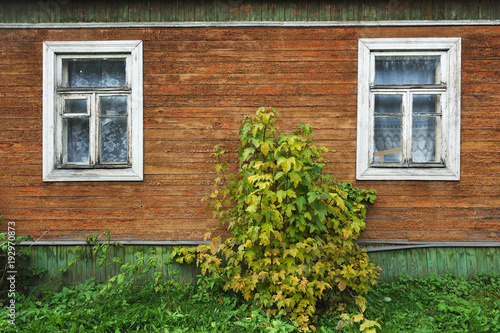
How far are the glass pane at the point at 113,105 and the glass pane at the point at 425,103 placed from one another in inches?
152

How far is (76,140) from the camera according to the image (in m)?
4.38

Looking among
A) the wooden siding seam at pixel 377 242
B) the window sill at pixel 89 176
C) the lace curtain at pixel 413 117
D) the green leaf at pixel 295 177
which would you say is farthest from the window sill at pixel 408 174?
the window sill at pixel 89 176

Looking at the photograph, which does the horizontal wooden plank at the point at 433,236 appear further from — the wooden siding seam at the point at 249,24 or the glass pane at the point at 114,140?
the glass pane at the point at 114,140

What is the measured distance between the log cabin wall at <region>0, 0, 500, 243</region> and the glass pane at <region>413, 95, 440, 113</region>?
0.82 meters

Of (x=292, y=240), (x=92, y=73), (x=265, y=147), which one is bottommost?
(x=292, y=240)

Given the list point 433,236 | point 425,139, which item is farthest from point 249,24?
point 433,236

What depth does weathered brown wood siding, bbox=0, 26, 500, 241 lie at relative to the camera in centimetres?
421

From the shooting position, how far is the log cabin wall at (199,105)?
421 cm

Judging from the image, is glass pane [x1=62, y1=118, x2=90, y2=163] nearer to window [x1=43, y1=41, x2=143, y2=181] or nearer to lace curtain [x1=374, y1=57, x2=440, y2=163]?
window [x1=43, y1=41, x2=143, y2=181]

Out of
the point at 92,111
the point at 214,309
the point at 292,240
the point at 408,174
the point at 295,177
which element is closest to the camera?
the point at 295,177

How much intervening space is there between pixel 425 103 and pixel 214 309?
3.70 meters

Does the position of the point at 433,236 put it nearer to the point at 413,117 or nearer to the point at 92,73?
the point at 413,117

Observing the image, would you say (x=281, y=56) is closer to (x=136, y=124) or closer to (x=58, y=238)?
(x=136, y=124)

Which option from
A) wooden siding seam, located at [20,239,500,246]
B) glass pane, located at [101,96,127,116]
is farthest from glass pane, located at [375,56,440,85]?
glass pane, located at [101,96,127,116]
